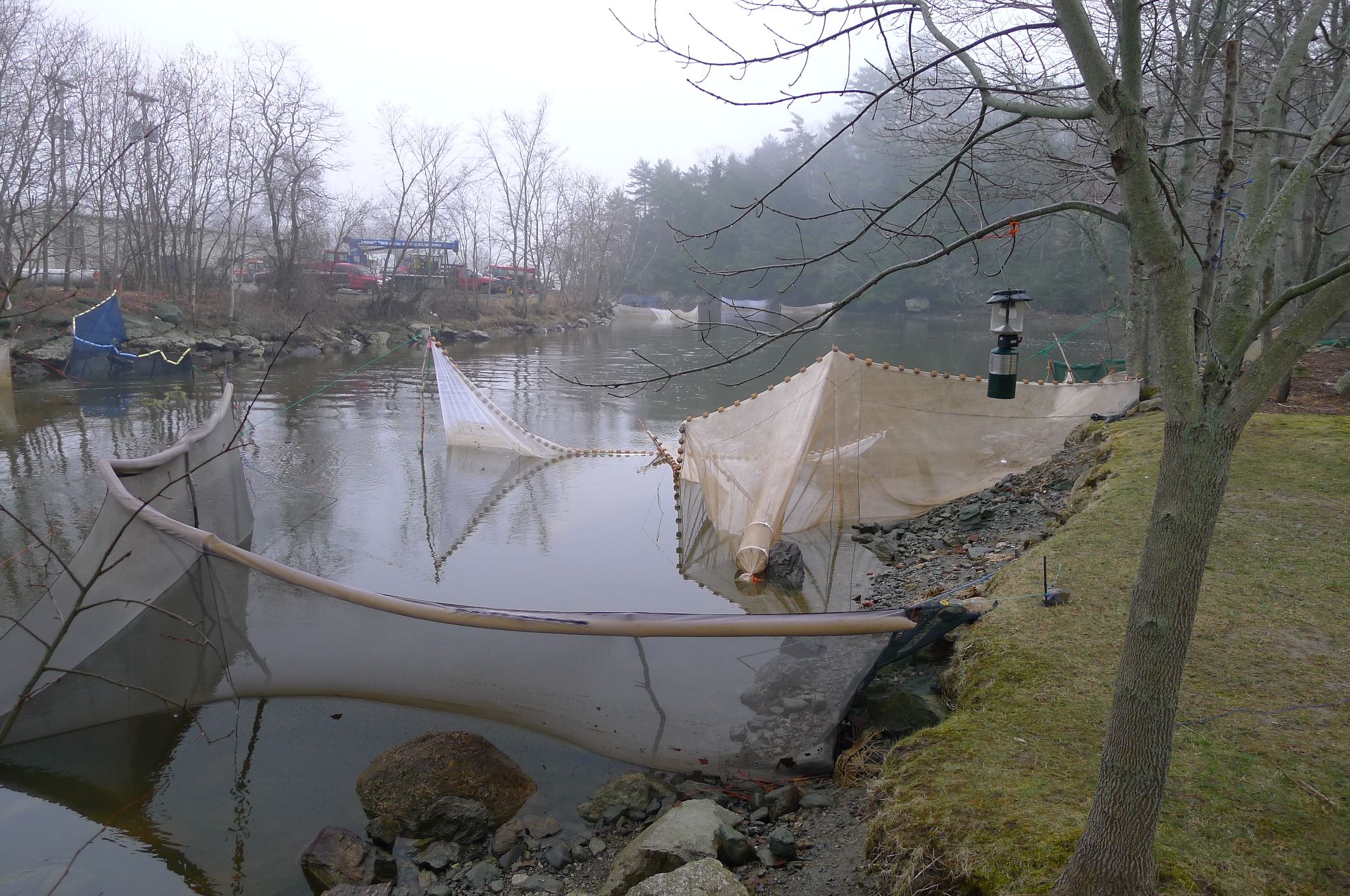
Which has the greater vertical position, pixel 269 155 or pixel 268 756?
pixel 269 155

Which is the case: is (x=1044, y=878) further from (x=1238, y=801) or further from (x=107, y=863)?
(x=107, y=863)

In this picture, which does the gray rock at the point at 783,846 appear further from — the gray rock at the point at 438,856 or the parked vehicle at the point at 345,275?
the parked vehicle at the point at 345,275

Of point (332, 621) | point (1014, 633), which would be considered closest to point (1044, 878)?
point (1014, 633)

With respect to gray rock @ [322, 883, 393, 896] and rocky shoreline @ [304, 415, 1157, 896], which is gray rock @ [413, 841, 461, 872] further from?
gray rock @ [322, 883, 393, 896]

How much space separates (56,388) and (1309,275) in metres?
21.8

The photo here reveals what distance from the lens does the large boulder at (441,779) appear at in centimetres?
405

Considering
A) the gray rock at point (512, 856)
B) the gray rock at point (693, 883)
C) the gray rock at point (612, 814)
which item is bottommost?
the gray rock at point (512, 856)

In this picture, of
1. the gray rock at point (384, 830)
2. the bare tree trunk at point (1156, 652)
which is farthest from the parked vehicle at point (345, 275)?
the bare tree trunk at point (1156, 652)

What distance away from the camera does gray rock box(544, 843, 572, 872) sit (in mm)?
3750

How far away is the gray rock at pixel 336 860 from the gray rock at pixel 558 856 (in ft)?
2.56

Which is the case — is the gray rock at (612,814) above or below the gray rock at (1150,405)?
below

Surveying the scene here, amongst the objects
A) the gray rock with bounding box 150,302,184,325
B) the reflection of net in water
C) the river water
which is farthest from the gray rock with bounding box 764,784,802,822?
the gray rock with bounding box 150,302,184,325

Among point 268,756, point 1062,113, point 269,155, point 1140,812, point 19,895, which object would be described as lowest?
point 19,895

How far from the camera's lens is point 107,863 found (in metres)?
3.99
